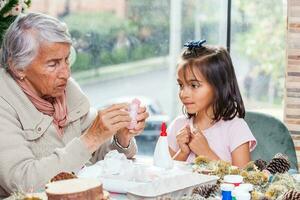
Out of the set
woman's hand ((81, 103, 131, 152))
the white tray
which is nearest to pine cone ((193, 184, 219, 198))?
the white tray

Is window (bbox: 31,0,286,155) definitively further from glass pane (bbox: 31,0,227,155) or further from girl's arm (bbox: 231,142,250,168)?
girl's arm (bbox: 231,142,250,168)

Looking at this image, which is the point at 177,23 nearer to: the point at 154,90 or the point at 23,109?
the point at 154,90

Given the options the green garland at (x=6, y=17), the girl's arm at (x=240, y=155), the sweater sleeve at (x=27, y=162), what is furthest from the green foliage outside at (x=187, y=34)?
the sweater sleeve at (x=27, y=162)

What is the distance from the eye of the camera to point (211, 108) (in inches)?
107

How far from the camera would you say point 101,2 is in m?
3.96

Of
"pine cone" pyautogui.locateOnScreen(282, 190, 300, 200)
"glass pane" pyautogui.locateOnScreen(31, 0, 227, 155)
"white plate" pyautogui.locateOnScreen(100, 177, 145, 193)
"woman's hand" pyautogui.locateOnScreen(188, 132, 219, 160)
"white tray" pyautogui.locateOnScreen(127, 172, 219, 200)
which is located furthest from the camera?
"glass pane" pyautogui.locateOnScreen(31, 0, 227, 155)

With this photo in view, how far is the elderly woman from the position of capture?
7.21 feet

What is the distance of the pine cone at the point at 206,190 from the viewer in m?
1.93

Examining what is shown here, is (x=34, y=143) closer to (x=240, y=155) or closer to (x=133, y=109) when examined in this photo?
(x=133, y=109)

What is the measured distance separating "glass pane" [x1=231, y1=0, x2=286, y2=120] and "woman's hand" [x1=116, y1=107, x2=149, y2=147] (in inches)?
51.5

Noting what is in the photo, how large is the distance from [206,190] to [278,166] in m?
0.35

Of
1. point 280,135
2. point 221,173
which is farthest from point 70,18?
point 221,173

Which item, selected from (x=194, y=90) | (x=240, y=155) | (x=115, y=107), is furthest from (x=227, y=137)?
(x=115, y=107)

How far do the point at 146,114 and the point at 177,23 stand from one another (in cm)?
159
